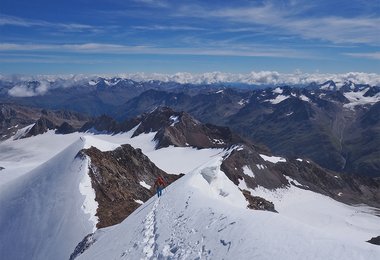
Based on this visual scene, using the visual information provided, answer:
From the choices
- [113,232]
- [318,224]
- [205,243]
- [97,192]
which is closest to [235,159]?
[318,224]

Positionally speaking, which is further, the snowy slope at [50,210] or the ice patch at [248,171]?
the ice patch at [248,171]

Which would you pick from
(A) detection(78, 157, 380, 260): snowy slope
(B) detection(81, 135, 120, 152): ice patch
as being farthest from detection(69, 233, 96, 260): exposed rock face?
(B) detection(81, 135, 120, 152): ice patch

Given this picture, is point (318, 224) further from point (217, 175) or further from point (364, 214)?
point (217, 175)

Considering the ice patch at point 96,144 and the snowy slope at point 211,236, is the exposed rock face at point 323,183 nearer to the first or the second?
the ice patch at point 96,144

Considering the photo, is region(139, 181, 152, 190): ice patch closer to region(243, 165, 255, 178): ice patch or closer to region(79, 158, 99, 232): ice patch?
region(79, 158, 99, 232): ice patch

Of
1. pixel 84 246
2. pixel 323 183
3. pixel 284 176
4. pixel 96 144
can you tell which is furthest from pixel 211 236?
pixel 323 183

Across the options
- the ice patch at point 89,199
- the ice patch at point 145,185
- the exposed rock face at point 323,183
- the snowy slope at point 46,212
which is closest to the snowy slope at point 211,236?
the snowy slope at point 46,212

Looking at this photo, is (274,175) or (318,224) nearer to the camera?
(318,224)

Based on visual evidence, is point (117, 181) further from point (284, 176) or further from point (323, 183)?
point (323, 183)
